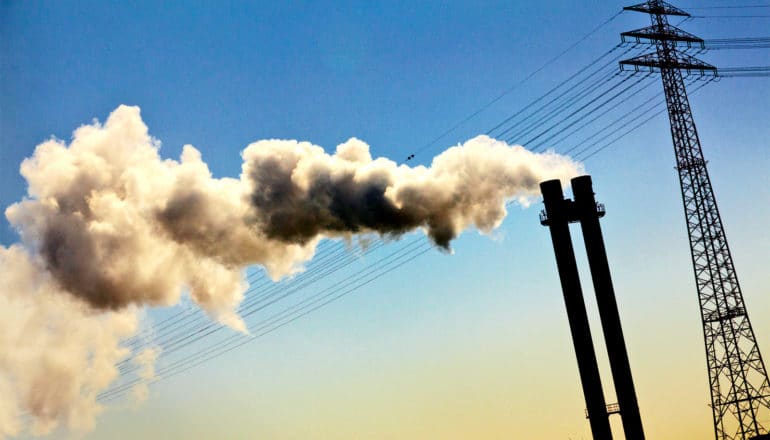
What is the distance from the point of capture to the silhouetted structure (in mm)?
44781

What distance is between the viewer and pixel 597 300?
47031 millimetres

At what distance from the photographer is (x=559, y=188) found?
4834cm

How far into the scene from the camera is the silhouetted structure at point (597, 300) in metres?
44.8

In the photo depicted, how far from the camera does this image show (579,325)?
151 feet

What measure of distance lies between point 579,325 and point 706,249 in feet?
26.1

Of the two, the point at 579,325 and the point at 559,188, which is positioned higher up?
the point at 559,188

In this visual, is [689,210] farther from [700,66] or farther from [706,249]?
[700,66]

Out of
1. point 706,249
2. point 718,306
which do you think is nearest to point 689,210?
point 706,249

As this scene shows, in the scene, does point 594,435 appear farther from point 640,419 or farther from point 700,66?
point 700,66

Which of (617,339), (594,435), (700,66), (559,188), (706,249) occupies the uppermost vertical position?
(700,66)

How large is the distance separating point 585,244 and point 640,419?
9.07m

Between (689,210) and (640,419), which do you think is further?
(689,210)

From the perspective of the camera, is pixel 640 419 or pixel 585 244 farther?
pixel 585 244

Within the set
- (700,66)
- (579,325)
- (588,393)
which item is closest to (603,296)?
(579,325)
